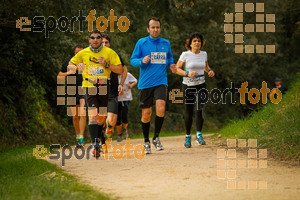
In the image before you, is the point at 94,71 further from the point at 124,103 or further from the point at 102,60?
the point at 124,103

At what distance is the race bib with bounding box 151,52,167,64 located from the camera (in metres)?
9.62

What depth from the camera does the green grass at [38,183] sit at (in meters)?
5.36

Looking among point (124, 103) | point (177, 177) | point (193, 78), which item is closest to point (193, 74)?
point (193, 78)

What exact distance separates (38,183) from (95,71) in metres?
3.11

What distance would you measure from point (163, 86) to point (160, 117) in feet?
1.99

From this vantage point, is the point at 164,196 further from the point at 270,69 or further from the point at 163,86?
the point at 270,69

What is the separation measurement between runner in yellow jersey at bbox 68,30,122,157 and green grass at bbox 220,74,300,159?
3.13m

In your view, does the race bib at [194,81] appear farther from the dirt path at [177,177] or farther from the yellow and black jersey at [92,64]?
the yellow and black jersey at [92,64]

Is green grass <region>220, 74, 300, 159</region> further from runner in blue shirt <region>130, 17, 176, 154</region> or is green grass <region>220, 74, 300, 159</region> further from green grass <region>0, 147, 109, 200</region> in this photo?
green grass <region>0, 147, 109, 200</region>

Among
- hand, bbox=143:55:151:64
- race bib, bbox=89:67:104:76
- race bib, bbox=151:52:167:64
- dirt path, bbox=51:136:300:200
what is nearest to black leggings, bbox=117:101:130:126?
race bib, bbox=151:52:167:64

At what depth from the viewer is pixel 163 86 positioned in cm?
966

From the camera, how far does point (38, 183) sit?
610 centimetres

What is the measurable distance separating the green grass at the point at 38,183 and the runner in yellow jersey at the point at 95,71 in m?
1.21

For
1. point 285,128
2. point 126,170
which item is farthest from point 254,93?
point 126,170
